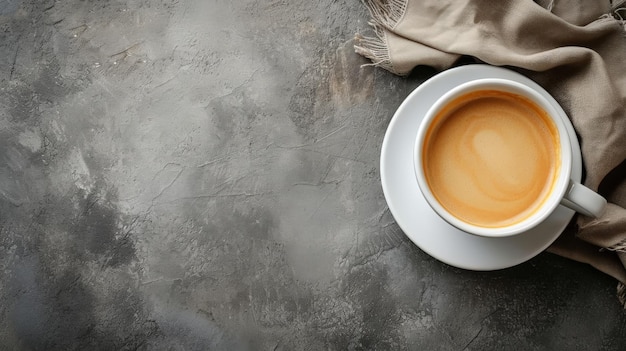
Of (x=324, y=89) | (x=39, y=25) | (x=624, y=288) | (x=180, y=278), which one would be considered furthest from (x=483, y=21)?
(x=39, y=25)

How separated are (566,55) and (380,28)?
1.26 feet

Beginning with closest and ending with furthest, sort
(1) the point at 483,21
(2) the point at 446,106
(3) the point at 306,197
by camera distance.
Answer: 1. (2) the point at 446,106
2. (1) the point at 483,21
3. (3) the point at 306,197

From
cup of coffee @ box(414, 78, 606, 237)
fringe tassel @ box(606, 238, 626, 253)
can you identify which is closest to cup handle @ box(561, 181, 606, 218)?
cup of coffee @ box(414, 78, 606, 237)

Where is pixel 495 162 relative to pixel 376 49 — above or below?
below

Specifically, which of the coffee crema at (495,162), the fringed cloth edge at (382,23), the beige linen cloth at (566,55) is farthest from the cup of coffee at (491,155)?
the fringed cloth edge at (382,23)

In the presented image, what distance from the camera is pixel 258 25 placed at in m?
1.35

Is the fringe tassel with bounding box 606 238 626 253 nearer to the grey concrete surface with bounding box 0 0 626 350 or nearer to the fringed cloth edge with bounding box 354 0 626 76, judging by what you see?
the grey concrete surface with bounding box 0 0 626 350

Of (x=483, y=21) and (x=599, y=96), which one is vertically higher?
(x=483, y=21)

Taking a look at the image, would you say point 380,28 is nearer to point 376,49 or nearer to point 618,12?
point 376,49

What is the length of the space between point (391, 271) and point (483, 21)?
Answer: 1.82ft

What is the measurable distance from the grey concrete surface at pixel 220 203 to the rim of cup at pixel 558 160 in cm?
22

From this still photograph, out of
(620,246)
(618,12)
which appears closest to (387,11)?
(618,12)

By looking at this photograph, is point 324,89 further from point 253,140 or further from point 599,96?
point 599,96

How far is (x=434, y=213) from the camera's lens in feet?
3.90
